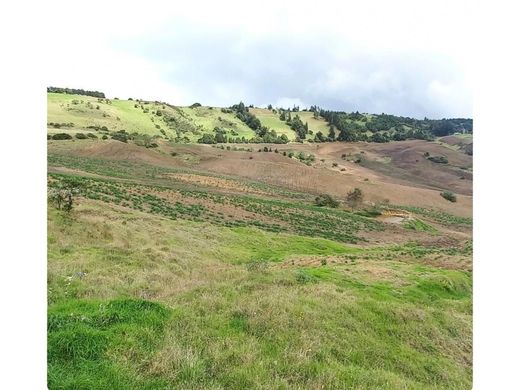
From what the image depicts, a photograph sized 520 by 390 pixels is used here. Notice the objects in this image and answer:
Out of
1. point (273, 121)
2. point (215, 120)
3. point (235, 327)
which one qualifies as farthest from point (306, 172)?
point (273, 121)

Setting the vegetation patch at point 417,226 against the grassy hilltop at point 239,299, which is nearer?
the grassy hilltop at point 239,299

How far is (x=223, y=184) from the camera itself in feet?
162

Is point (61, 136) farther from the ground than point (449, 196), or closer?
farther from the ground

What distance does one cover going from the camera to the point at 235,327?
270 inches

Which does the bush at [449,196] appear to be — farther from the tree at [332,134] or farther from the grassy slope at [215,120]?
the grassy slope at [215,120]

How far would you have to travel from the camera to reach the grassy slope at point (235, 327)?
17.1ft

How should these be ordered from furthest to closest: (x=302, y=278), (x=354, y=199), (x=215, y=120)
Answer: (x=215, y=120) < (x=354, y=199) < (x=302, y=278)

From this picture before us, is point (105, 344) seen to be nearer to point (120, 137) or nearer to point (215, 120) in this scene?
point (120, 137)

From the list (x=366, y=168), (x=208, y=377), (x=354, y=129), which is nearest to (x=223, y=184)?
(x=208, y=377)

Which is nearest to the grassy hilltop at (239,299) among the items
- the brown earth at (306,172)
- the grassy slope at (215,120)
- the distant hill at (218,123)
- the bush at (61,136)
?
the brown earth at (306,172)

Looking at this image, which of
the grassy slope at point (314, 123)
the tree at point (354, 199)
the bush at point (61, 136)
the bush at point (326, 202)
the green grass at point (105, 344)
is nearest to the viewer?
the green grass at point (105, 344)

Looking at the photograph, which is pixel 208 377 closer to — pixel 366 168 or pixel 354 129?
pixel 366 168

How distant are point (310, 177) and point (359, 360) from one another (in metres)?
58.2

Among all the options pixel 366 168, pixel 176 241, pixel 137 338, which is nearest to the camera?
pixel 137 338
